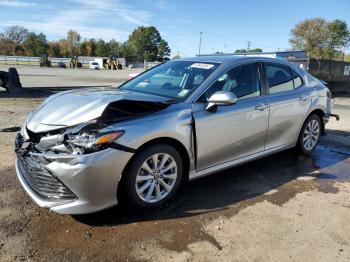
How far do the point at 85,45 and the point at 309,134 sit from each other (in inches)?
4560

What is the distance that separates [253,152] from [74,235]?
8.33 ft

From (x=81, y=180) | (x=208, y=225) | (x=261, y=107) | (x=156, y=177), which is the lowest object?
(x=208, y=225)

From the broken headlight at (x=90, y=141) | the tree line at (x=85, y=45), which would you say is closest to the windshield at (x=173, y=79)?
the broken headlight at (x=90, y=141)

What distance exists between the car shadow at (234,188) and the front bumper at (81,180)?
13.6 inches

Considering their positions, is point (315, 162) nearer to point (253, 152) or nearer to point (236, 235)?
point (253, 152)

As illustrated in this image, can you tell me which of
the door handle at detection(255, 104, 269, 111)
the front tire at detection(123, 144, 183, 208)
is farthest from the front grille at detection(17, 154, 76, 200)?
the door handle at detection(255, 104, 269, 111)

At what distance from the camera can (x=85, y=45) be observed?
114m

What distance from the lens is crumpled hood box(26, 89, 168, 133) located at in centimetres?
348

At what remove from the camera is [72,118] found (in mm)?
3500

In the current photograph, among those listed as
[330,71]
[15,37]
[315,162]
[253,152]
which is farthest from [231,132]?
[15,37]

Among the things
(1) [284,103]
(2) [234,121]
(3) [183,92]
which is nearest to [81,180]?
(3) [183,92]

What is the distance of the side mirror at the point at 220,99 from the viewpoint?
12.9 feet

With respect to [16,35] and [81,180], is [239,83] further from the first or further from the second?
[16,35]

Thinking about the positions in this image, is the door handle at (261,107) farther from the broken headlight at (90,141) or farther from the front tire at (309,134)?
the broken headlight at (90,141)
